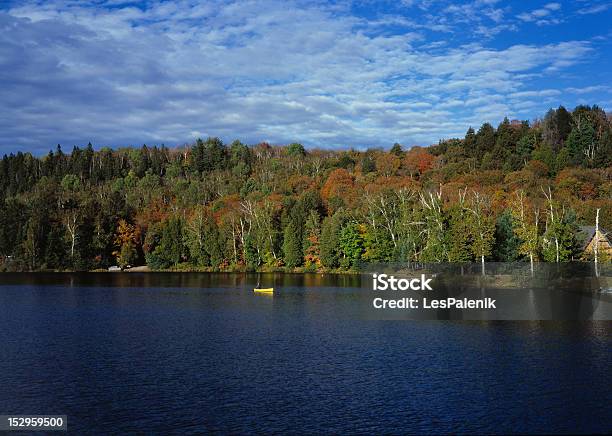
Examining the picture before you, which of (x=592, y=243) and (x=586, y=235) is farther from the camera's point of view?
(x=592, y=243)

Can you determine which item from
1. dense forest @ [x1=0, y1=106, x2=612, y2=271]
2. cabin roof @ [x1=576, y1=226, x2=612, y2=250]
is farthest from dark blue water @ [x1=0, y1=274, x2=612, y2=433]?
cabin roof @ [x1=576, y1=226, x2=612, y2=250]

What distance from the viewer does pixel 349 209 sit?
108750mm

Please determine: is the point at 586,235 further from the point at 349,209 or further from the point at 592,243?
the point at 349,209

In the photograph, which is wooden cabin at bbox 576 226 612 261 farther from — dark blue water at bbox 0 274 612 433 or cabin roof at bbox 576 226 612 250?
dark blue water at bbox 0 274 612 433

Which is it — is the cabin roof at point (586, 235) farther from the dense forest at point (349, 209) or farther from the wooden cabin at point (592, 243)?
the dense forest at point (349, 209)

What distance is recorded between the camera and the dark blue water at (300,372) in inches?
934

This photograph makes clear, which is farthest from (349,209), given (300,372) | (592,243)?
(300,372)

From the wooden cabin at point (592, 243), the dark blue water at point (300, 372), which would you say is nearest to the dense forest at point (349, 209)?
the wooden cabin at point (592, 243)

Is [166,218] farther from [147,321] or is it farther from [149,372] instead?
[149,372]

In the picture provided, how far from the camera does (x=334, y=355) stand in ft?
115

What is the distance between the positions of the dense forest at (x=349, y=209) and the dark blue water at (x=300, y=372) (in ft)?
105

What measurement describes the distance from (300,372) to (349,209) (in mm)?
78797

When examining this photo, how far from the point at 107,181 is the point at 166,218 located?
5406 centimetres

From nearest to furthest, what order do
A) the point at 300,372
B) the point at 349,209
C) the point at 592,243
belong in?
the point at 300,372 → the point at 592,243 → the point at 349,209
